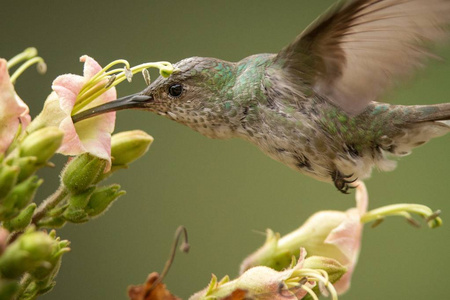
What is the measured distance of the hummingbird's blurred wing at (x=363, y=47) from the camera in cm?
161

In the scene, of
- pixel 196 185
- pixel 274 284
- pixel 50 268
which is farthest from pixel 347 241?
pixel 196 185

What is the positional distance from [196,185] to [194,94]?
2.26m

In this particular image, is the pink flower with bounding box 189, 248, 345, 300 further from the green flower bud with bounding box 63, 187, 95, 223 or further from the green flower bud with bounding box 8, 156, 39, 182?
the green flower bud with bounding box 8, 156, 39, 182

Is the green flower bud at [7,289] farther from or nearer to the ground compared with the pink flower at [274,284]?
farther from the ground

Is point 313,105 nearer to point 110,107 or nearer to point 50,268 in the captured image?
point 110,107

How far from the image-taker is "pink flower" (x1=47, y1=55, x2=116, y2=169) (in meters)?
1.50

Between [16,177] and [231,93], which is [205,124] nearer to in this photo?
[231,93]

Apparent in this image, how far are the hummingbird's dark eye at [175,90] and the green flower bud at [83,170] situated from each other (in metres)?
0.42

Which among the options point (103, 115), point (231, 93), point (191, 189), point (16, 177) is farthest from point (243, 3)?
point (16, 177)

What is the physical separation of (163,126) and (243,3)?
951 millimetres

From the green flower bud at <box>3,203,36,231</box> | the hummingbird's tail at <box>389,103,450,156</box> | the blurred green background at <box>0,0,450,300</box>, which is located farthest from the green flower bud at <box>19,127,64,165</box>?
the blurred green background at <box>0,0,450,300</box>

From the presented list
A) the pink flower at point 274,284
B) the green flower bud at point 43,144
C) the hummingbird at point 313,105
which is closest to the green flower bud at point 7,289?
the green flower bud at point 43,144

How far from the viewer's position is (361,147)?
1966 millimetres

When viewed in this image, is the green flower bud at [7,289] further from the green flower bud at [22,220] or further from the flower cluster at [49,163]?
the green flower bud at [22,220]
